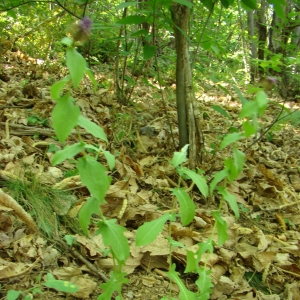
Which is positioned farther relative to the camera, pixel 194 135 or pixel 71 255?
pixel 194 135

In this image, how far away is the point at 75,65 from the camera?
0.74 metres

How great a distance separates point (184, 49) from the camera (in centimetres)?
234

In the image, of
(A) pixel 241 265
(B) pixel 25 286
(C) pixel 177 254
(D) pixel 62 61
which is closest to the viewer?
(B) pixel 25 286

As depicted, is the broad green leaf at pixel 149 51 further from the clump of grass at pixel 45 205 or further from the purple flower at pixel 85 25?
the purple flower at pixel 85 25

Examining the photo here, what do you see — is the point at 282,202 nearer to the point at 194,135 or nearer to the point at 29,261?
the point at 194,135

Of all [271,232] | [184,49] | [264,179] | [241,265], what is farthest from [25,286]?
[264,179]

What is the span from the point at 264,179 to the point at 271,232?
634 mm

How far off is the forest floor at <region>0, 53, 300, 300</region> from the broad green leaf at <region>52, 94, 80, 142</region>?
64 centimetres

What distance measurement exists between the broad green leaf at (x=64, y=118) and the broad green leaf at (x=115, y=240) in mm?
305

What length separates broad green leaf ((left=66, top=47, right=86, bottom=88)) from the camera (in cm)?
73

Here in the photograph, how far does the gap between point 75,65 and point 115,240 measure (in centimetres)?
47

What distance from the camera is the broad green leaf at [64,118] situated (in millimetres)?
749

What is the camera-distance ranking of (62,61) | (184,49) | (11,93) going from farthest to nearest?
(62,61), (11,93), (184,49)

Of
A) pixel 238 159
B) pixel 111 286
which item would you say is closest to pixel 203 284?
pixel 111 286
